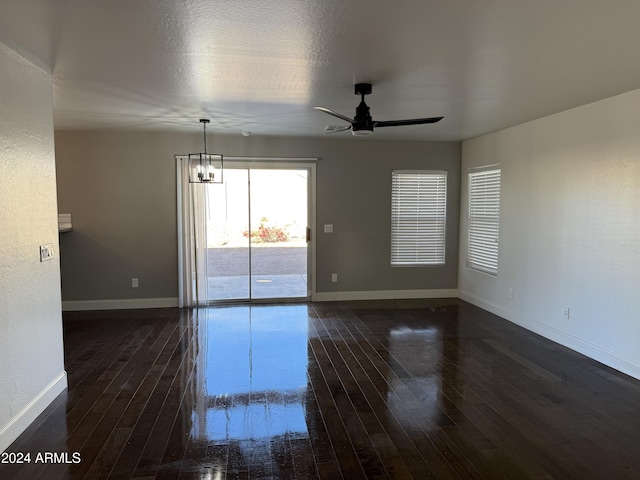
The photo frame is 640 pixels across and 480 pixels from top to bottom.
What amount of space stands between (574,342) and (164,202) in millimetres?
5209

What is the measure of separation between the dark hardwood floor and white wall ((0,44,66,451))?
0.21 metres

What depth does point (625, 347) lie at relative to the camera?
3.77 metres

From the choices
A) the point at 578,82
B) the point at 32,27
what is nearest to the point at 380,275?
the point at 578,82

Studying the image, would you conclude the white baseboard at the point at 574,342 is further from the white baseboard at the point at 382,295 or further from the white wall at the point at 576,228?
the white baseboard at the point at 382,295

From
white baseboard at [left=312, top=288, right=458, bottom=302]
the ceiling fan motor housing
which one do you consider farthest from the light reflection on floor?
the ceiling fan motor housing

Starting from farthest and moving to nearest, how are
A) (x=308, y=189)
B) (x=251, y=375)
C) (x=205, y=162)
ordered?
(x=308, y=189) → (x=205, y=162) → (x=251, y=375)

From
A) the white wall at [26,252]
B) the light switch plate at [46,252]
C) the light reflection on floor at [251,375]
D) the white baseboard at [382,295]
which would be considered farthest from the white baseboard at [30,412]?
the white baseboard at [382,295]

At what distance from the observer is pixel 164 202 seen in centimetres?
599

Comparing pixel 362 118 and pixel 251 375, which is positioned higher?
pixel 362 118

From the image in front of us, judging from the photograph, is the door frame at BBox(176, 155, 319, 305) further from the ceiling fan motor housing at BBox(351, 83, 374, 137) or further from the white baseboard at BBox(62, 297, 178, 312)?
the ceiling fan motor housing at BBox(351, 83, 374, 137)

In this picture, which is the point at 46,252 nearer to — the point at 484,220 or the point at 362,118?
the point at 362,118

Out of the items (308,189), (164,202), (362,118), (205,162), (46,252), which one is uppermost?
(362,118)

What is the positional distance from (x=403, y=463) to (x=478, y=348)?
225 centimetres

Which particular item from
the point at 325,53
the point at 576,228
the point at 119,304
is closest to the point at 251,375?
the point at 325,53
